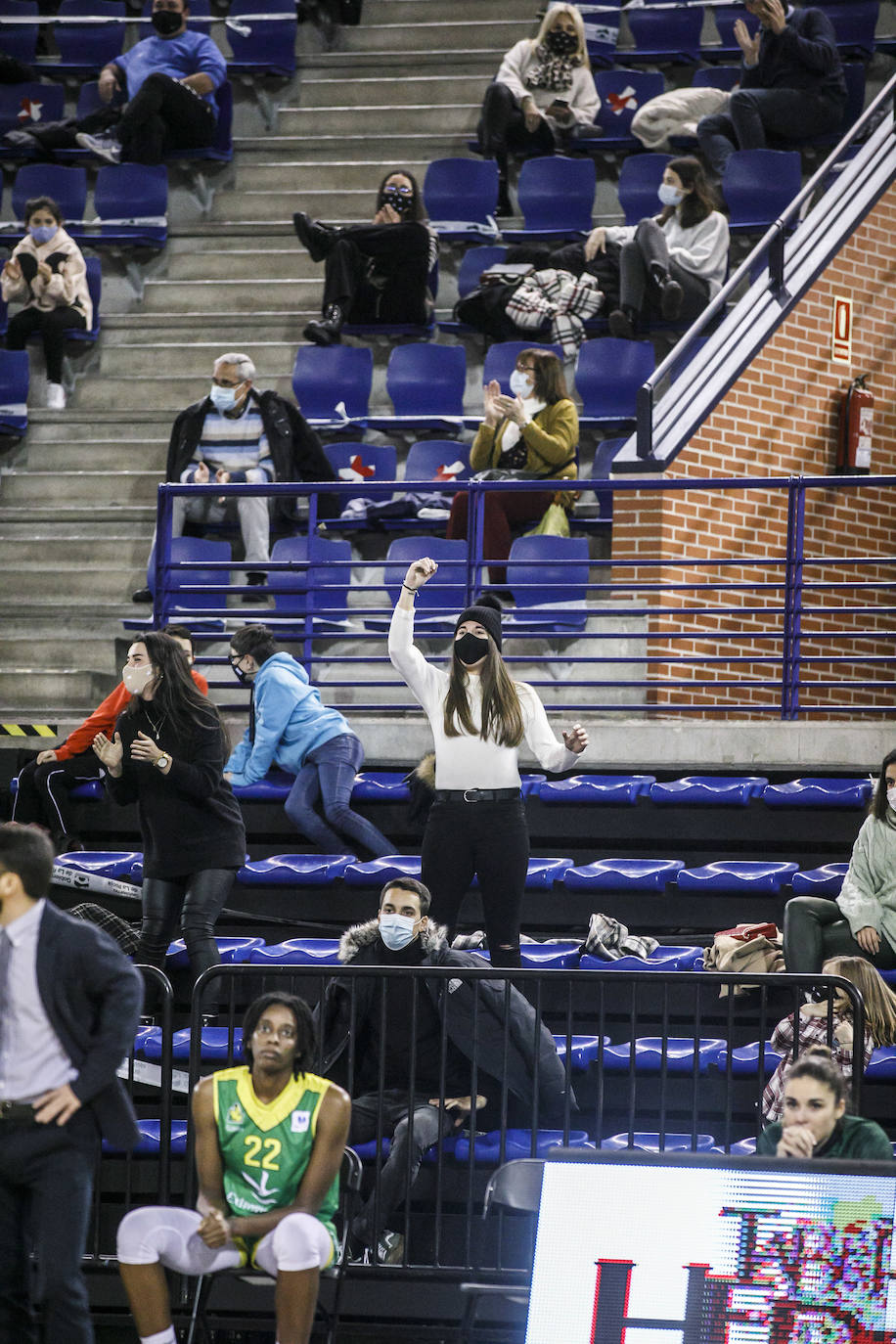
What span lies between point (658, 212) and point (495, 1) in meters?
3.44

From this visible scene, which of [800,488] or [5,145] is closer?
[800,488]

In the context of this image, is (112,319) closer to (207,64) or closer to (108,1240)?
(207,64)

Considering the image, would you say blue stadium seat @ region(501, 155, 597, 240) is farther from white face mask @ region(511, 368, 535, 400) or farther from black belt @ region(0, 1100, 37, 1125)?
black belt @ region(0, 1100, 37, 1125)

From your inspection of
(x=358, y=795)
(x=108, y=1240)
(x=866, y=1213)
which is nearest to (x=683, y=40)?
(x=358, y=795)

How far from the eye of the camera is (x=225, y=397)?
42.5 feet

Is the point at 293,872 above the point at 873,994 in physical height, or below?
above

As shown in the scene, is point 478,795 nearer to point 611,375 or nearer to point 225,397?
point 225,397

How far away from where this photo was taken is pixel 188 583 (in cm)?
1289

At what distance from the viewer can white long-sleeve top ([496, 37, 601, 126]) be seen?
15.5 metres

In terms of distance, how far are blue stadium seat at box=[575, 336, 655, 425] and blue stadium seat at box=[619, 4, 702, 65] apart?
11.3 ft

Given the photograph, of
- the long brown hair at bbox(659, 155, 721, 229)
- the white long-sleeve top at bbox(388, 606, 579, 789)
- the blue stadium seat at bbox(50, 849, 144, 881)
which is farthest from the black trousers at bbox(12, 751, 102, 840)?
the long brown hair at bbox(659, 155, 721, 229)

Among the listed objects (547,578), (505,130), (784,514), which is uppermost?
(505,130)

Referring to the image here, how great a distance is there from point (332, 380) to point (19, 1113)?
8.81 m

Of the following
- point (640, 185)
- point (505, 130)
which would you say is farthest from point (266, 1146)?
point (505, 130)
